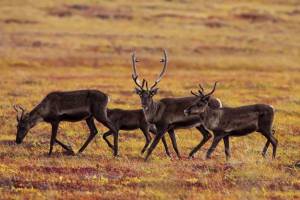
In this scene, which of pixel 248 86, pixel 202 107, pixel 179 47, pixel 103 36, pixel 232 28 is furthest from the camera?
pixel 232 28

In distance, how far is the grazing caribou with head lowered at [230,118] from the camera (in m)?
16.9

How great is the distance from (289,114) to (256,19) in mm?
41711

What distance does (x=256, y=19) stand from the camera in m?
66.5

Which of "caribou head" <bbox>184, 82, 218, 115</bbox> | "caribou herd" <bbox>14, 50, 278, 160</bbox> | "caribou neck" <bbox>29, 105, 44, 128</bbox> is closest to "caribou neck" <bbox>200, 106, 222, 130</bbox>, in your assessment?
"caribou herd" <bbox>14, 50, 278, 160</bbox>

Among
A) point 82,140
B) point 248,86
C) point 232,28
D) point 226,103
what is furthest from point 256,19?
point 82,140

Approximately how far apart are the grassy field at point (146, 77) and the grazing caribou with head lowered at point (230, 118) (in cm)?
62

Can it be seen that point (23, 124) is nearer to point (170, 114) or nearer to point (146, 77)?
point (170, 114)

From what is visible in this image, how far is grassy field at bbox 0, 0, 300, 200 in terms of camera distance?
13438 millimetres

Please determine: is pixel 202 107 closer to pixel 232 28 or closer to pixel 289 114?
A: pixel 289 114

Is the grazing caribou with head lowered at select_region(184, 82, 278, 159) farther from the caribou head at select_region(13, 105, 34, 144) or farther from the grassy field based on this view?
the caribou head at select_region(13, 105, 34, 144)

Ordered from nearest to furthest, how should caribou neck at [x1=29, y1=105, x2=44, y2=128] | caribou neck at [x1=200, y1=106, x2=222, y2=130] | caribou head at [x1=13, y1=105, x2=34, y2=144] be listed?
caribou neck at [x1=200, y1=106, x2=222, y2=130] → caribou neck at [x1=29, y1=105, x2=44, y2=128] → caribou head at [x1=13, y1=105, x2=34, y2=144]

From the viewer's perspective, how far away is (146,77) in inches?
1521

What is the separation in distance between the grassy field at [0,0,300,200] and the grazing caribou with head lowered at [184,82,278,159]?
615 millimetres

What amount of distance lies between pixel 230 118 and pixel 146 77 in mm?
21886
